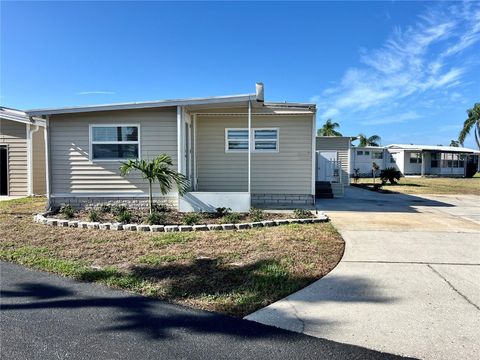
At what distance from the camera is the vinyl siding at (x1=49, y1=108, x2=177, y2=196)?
9141mm

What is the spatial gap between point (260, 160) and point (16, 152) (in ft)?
30.4

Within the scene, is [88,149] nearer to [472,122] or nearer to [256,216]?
[256,216]

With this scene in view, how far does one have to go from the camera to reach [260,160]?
10781 mm

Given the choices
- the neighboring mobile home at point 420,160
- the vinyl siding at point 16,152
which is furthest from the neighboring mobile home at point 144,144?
the neighboring mobile home at point 420,160

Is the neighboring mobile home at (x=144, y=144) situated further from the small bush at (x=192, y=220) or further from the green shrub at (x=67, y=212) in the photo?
the small bush at (x=192, y=220)

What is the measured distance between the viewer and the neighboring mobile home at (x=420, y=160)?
115 ft

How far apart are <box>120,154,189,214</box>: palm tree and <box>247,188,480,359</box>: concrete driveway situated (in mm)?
4480

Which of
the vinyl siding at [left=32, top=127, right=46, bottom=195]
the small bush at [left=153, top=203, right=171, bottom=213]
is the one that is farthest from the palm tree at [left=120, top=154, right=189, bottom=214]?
the vinyl siding at [left=32, top=127, right=46, bottom=195]

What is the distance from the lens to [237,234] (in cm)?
658

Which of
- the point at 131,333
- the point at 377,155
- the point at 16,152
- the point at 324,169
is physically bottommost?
the point at 131,333

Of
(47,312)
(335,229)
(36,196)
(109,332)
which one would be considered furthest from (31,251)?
(36,196)

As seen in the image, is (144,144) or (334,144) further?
(334,144)

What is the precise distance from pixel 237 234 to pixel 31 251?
11.5 ft

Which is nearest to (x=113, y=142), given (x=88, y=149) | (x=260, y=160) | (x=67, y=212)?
(x=88, y=149)
